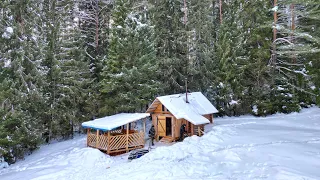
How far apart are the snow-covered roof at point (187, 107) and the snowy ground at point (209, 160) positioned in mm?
1552

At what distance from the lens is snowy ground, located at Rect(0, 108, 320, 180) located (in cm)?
993

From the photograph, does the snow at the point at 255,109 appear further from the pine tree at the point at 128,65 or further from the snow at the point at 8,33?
the snow at the point at 8,33

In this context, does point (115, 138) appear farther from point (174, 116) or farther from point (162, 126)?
point (174, 116)

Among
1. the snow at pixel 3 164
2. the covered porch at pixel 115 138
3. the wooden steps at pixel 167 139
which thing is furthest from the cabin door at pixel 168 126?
the snow at pixel 3 164

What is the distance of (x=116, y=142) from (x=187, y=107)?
5772 millimetres

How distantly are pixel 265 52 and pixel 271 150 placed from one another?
46.3 feet

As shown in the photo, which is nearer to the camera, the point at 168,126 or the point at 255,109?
the point at 168,126

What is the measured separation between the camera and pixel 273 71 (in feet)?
80.9

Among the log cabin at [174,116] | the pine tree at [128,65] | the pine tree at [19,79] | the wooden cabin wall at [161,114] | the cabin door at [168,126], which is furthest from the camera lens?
the pine tree at [128,65]

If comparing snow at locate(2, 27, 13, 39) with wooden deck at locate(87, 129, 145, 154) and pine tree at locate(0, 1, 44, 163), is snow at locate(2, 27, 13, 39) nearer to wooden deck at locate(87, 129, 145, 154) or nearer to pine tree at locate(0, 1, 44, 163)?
pine tree at locate(0, 1, 44, 163)

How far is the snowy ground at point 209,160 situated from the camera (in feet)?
32.6

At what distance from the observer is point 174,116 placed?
59.1 ft

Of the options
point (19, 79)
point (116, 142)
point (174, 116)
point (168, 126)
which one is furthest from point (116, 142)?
point (19, 79)

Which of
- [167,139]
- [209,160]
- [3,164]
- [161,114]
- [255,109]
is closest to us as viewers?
[209,160]
